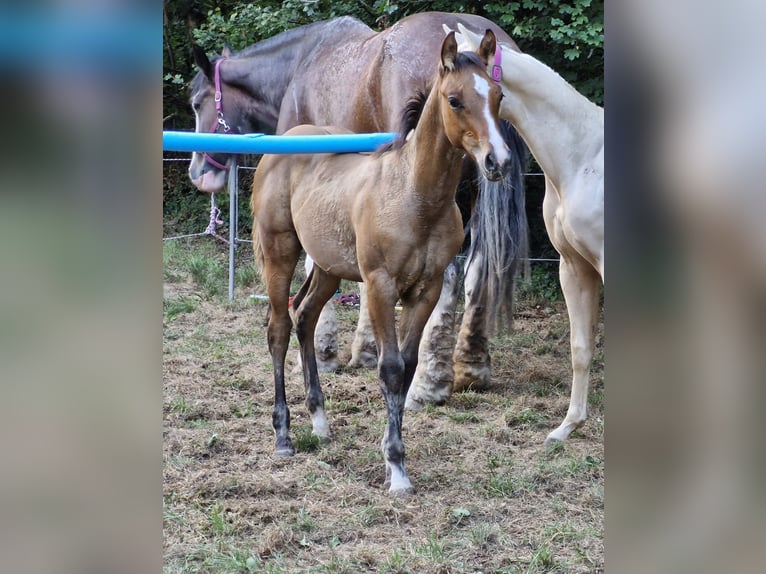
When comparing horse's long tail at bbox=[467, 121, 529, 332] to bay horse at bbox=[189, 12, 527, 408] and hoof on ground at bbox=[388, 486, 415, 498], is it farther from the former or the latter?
hoof on ground at bbox=[388, 486, 415, 498]

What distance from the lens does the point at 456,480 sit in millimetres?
3609

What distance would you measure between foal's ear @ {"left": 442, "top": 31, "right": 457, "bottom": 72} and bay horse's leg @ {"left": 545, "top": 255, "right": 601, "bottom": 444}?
4.14ft

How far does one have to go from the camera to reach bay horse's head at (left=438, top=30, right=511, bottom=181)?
10.2ft

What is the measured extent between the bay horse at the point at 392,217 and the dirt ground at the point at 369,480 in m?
0.23

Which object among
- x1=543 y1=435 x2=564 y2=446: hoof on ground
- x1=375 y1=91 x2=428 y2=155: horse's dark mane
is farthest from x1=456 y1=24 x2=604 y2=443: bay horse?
x1=543 y1=435 x2=564 y2=446: hoof on ground

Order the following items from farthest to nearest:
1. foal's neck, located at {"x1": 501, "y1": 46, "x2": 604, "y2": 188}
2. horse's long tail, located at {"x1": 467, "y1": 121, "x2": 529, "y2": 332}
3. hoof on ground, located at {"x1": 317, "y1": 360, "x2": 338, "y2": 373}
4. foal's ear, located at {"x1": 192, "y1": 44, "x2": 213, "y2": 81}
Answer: foal's ear, located at {"x1": 192, "y1": 44, "x2": 213, "y2": 81} < hoof on ground, located at {"x1": 317, "y1": 360, "x2": 338, "y2": 373} < horse's long tail, located at {"x1": 467, "y1": 121, "x2": 529, "y2": 332} < foal's neck, located at {"x1": 501, "y1": 46, "x2": 604, "y2": 188}

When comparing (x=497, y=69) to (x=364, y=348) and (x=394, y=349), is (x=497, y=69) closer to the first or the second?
(x=394, y=349)

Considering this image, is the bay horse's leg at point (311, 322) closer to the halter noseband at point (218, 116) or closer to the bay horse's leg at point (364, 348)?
the bay horse's leg at point (364, 348)

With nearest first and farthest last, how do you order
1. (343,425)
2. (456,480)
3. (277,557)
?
(277,557) → (456,480) → (343,425)

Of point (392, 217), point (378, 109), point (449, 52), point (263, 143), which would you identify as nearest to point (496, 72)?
point (449, 52)
